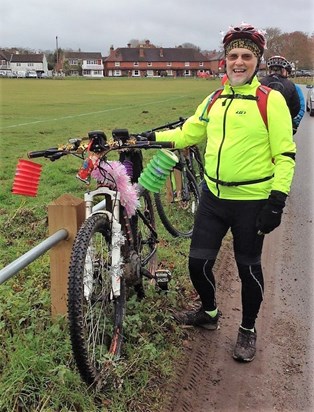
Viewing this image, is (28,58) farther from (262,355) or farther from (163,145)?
(262,355)

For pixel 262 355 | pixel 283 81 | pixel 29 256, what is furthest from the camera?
pixel 283 81

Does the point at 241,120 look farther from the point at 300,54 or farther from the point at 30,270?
the point at 300,54

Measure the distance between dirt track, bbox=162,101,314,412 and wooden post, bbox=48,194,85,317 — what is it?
1.00 meters

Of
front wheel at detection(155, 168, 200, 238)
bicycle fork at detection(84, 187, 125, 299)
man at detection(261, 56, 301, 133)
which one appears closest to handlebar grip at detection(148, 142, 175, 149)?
bicycle fork at detection(84, 187, 125, 299)

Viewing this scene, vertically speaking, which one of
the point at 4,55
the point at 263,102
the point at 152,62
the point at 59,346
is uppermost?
the point at 4,55

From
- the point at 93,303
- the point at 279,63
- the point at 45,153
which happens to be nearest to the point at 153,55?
the point at 279,63

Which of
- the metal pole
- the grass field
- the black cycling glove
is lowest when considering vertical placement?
the grass field

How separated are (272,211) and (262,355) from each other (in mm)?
1240

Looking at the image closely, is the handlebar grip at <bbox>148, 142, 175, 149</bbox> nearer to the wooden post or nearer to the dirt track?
the wooden post

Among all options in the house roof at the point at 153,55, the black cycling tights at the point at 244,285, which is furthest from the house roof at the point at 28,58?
the black cycling tights at the point at 244,285

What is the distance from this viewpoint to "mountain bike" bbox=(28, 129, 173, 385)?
9.02ft

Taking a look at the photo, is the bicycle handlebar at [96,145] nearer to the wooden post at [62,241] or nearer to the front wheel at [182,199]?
the wooden post at [62,241]

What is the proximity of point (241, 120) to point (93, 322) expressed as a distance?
5.45 feet

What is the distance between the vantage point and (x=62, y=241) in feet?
10.8
